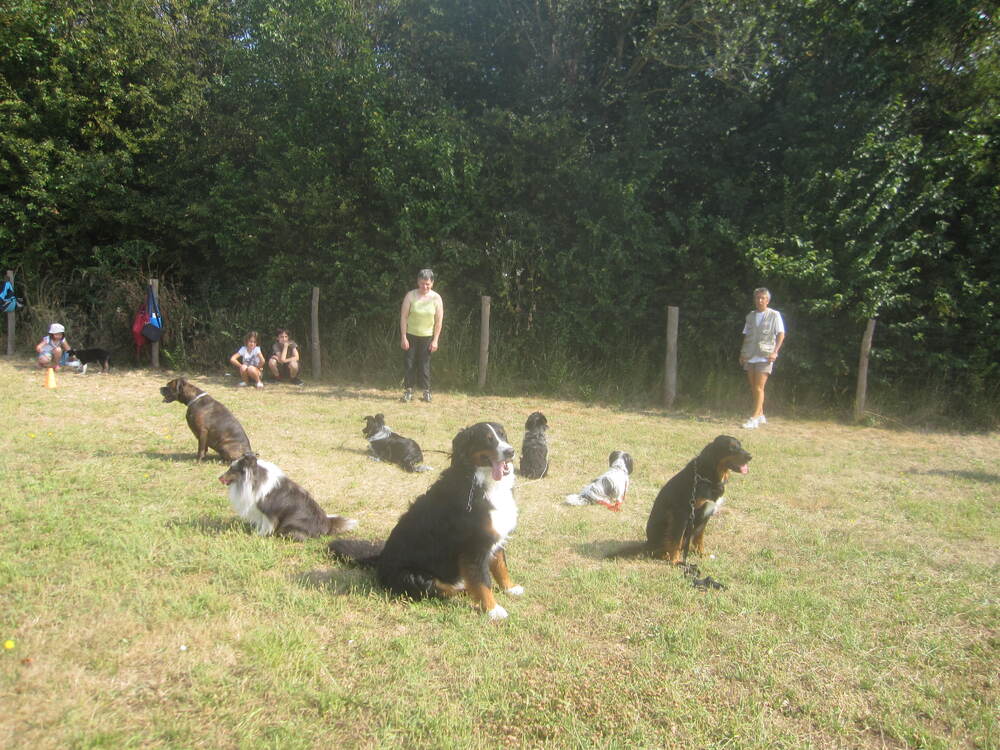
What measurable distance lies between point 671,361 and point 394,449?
6.03 metres

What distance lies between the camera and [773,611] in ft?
12.4

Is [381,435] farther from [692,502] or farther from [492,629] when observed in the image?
[492,629]

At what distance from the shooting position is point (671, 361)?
37.4ft

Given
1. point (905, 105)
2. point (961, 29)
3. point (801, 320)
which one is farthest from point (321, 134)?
point (961, 29)

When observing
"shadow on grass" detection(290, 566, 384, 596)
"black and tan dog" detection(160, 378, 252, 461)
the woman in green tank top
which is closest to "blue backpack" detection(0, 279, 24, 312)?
the woman in green tank top

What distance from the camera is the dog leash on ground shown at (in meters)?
4.11

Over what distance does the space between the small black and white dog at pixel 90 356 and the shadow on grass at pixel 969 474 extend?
1256cm

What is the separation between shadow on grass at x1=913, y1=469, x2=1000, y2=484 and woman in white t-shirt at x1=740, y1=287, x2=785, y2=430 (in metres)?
2.51

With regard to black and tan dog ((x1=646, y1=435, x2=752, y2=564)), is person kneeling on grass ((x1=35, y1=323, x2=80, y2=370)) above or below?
above

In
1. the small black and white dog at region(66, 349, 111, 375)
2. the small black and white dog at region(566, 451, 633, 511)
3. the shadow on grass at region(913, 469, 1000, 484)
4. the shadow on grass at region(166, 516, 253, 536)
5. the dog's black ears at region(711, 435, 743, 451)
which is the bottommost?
the shadow on grass at region(166, 516, 253, 536)

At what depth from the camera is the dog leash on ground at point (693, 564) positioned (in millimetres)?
4113

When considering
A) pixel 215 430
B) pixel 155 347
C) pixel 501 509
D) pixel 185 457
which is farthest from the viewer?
pixel 155 347

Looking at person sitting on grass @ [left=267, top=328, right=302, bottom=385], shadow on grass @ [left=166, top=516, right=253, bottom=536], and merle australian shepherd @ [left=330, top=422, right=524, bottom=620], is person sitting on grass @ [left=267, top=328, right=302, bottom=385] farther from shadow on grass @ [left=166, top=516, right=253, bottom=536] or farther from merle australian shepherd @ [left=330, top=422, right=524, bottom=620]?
merle australian shepherd @ [left=330, top=422, right=524, bottom=620]

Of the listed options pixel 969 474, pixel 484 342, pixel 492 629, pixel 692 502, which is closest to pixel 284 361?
pixel 484 342
